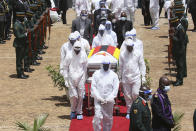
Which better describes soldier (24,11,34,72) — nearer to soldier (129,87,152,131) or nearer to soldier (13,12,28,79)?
soldier (13,12,28,79)

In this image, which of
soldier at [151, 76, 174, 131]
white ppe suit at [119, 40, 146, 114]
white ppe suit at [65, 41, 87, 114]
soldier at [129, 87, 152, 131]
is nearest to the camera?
soldier at [129, 87, 152, 131]

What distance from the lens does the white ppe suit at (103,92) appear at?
15.4m

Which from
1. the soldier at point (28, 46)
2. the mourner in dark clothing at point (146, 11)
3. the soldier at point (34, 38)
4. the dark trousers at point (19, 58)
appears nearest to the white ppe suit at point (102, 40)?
the dark trousers at point (19, 58)

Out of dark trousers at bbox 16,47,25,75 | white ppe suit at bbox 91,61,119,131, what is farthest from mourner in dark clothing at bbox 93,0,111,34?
white ppe suit at bbox 91,61,119,131

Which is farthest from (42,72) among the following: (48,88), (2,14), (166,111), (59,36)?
(166,111)

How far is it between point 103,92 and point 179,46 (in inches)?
274

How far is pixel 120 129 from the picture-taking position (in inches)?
645

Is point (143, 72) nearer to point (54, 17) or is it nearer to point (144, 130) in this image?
point (144, 130)

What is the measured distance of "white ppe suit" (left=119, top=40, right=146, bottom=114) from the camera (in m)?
17.2

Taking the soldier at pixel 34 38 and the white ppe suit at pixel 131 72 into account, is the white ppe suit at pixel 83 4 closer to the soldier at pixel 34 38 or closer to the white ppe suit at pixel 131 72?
the soldier at pixel 34 38

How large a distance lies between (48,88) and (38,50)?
5157mm

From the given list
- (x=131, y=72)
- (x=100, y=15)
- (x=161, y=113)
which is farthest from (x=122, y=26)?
(x=161, y=113)

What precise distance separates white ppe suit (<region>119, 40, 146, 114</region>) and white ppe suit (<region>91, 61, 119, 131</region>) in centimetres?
173

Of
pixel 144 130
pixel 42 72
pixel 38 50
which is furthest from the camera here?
pixel 38 50
